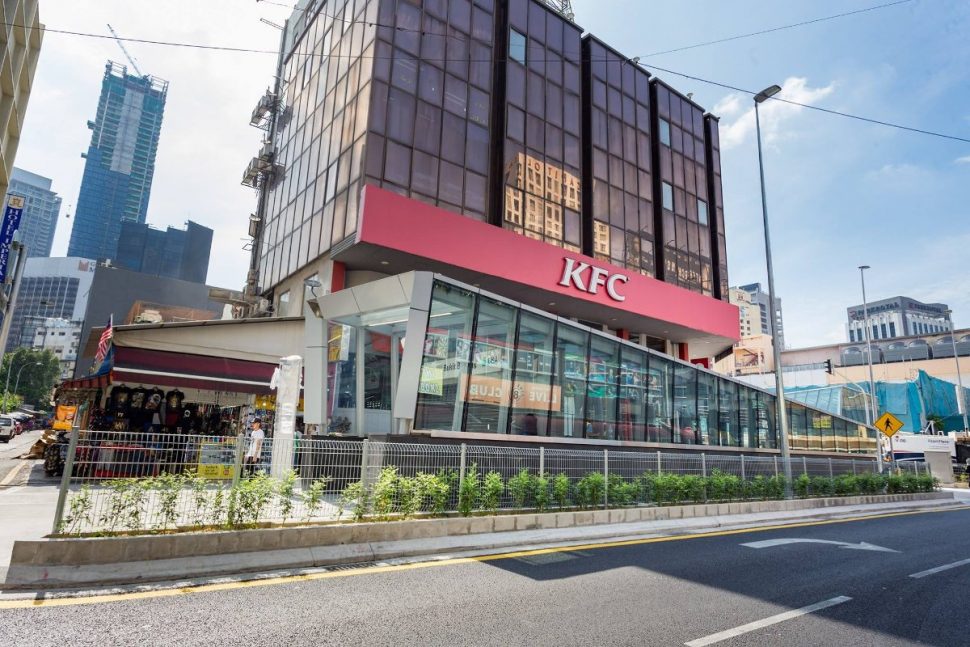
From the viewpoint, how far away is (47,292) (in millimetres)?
148500

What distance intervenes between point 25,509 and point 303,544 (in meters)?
6.78

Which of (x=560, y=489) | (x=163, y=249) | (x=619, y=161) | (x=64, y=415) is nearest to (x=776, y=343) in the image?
(x=560, y=489)

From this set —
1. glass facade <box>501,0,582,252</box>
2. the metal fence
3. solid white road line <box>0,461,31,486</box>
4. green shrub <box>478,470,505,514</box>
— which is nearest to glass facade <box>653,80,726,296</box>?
glass facade <box>501,0,582,252</box>

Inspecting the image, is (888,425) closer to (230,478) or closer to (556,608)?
(556,608)

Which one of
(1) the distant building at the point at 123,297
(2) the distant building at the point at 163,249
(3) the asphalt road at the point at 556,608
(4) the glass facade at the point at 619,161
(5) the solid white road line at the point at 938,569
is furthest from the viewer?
(2) the distant building at the point at 163,249

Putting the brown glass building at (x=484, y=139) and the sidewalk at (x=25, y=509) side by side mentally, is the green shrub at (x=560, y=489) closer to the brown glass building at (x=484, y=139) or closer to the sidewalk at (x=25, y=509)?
the sidewalk at (x=25, y=509)

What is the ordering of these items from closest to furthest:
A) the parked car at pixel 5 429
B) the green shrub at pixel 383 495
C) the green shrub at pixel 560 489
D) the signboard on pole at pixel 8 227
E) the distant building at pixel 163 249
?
the green shrub at pixel 383 495, the green shrub at pixel 560 489, the signboard on pole at pixel 8 227, the parked car at pixel 5 429, the distant building at pixel 163 249

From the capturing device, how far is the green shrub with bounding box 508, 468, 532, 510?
36.7 ft

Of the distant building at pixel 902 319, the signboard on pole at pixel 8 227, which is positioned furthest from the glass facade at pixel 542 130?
the distant building at pixel 902 319

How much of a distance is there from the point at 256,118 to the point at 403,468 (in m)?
32.2

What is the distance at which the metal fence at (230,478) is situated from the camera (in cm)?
709

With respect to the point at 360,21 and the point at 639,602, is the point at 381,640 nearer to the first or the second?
the point at 639,602

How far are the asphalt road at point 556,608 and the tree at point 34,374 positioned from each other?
106842 mm

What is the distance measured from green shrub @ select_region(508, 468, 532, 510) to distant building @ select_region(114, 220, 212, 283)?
207m
